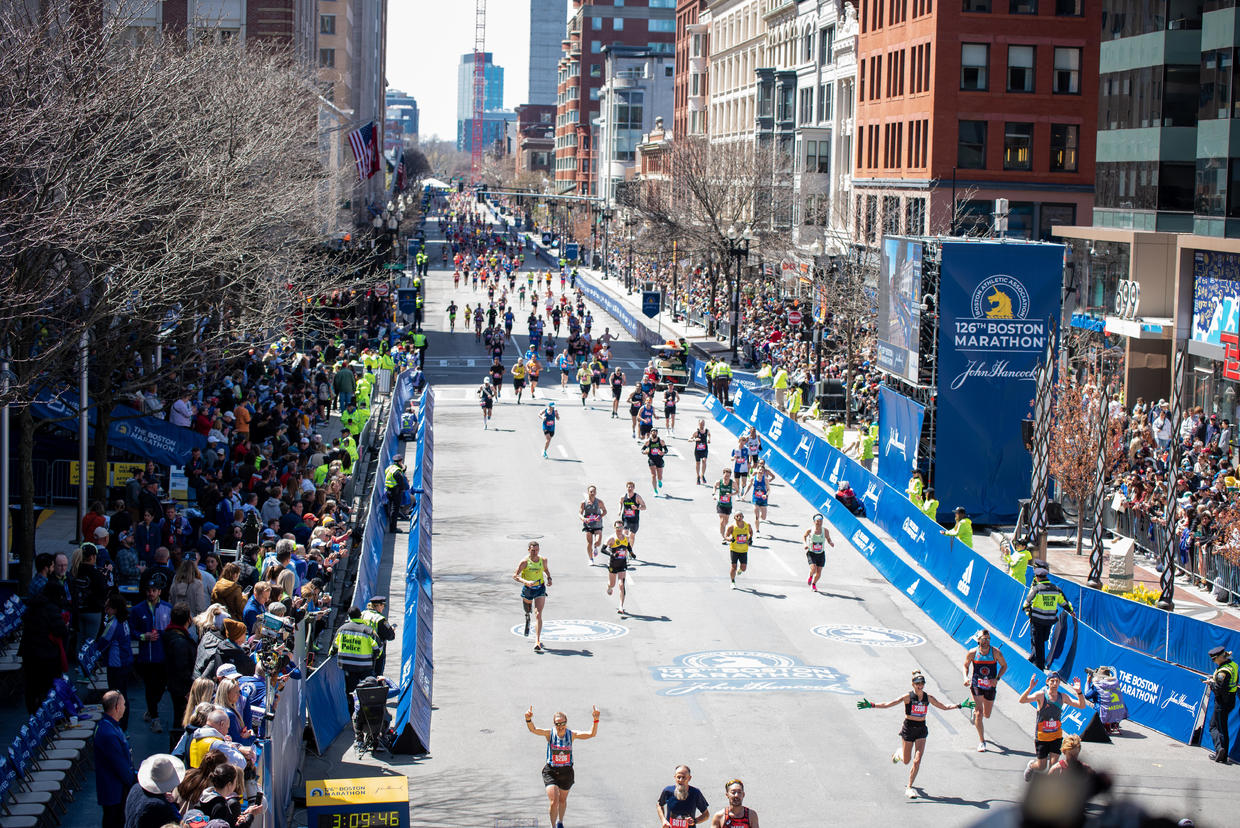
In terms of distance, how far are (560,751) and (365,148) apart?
130 feet

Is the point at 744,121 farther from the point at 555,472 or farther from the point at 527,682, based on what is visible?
the point at 527,682

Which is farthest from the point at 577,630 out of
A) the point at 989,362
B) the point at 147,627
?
the point at 989,362

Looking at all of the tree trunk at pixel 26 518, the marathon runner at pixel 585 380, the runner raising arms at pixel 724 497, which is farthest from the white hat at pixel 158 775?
the marathon runner at pixel 585 380

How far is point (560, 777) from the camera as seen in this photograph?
14773 mm

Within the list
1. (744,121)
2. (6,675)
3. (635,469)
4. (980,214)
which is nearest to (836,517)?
(635,469)

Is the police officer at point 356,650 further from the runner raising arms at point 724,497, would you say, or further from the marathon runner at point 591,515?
the runner raising arms at point 724,497

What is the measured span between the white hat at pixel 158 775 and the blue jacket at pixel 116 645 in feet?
17.2

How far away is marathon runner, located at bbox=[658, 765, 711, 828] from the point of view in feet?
43.0

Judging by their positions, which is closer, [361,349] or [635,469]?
[635,469]

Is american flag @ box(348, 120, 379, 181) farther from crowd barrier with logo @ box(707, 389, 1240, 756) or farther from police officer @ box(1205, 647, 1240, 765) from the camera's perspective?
police officer @ box(1205, 647, 1240, 765)

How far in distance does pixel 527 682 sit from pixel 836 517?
1273cm

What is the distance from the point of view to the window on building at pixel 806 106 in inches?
2963

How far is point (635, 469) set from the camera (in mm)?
37469

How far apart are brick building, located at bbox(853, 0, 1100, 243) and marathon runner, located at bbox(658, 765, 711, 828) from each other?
140 feet
